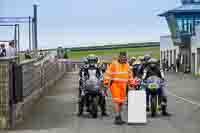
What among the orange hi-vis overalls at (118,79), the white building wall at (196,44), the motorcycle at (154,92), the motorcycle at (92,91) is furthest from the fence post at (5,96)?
the white building wall at (196,44)

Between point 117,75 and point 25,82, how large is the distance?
3883mm

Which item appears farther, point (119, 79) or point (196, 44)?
point (196, 44)

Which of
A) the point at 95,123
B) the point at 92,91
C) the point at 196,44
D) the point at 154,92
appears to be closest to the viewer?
the point at 95,123

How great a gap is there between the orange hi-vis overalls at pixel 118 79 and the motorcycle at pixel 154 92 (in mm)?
1494

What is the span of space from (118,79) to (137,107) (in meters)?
0.84

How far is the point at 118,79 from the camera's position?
1521 cm

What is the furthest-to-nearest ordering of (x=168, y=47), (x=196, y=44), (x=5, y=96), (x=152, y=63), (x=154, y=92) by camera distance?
(x=168, y=47), (x=196, y=44), (x=152, y=63), (x=154, y=92), (x=5, y=96)

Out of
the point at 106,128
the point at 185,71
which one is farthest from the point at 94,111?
the point at 185,71

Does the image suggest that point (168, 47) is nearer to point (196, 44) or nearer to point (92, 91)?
point (196, 44)

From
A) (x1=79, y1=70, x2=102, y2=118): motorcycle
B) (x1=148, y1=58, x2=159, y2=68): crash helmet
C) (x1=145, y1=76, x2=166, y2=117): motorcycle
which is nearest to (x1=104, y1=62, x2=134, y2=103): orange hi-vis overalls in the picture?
(x1=79, y1=70, x2=102, y2=118): motorcycle

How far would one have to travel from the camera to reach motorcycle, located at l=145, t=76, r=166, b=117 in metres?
16.5

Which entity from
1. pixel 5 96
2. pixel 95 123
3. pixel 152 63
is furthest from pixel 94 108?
pixel 5 96

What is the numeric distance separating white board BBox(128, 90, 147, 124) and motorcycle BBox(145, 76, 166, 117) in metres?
1.22

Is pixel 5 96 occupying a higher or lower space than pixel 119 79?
lower
